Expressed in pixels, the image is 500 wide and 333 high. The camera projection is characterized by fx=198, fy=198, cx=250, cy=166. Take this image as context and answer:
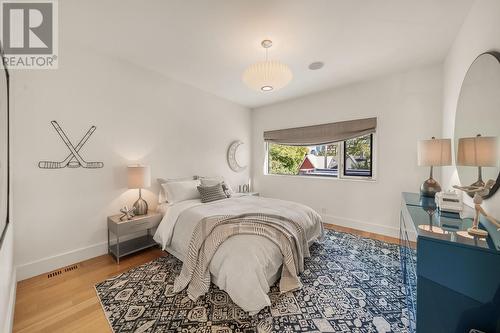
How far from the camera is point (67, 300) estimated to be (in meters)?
1.78

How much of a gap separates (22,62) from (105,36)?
2.81 ft

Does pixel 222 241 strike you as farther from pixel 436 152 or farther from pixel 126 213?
pixel 436 152

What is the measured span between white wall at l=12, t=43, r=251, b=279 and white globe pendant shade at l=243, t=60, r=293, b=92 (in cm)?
184

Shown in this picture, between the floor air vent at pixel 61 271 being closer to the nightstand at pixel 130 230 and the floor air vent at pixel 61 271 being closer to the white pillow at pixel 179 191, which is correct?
the nightstand at pixel 130 230

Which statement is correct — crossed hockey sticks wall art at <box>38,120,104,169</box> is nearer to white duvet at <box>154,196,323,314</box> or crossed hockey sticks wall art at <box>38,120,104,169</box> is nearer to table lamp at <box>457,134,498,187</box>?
white duvet at <box>154,196,323,314</box>

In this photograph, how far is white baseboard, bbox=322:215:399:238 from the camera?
124 inches

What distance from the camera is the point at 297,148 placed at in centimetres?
443

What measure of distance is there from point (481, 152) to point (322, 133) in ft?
8.58

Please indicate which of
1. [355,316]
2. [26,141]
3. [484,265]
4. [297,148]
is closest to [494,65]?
[484,265]

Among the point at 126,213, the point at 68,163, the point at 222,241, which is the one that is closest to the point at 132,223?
the point at 126,213

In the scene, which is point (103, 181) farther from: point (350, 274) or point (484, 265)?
point (484, 265)

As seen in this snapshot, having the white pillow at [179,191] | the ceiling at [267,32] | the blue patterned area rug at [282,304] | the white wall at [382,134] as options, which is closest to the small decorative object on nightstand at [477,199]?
the blue patterned area rug at [282,304]

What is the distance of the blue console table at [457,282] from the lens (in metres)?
0.94

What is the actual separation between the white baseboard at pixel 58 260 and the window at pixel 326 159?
3.50m
